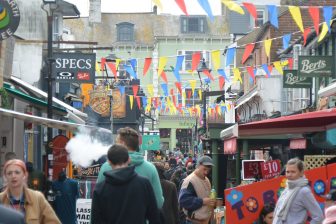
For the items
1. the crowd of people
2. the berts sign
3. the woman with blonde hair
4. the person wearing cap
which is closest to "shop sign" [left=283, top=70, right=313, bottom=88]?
the berts sign

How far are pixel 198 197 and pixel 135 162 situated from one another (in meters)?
3.75

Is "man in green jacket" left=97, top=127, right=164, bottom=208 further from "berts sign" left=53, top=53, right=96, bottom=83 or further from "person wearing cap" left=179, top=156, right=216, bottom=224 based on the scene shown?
"berts sign" left=53, top=53, right=96, bottom=83

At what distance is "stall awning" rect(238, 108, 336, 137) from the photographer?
1302cm

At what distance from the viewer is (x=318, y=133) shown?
51.4 feet

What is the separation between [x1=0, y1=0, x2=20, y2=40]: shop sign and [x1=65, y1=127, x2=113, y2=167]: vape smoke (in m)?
2.27

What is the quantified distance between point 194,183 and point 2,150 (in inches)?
453

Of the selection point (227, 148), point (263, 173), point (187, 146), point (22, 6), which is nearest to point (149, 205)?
point (263, 173)

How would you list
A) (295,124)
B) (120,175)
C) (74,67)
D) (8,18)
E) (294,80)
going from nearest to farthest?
(120,175)
(295,124)
(8,18)
(74,67)
(294,80)

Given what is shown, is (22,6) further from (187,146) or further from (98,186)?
(187,146)

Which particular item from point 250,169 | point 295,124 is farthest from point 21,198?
point 250,169

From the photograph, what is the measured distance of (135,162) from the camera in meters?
8.71

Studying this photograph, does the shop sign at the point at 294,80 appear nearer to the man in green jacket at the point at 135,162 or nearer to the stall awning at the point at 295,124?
the stall awning at the point at 295,124

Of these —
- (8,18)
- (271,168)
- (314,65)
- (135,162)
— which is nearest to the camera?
(135,162)

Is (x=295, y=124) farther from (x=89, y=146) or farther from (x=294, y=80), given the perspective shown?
(x=294, y=80)
